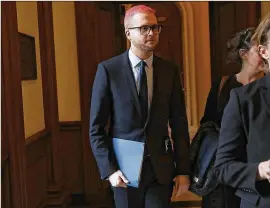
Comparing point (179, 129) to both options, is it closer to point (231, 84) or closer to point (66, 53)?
point (231, 84)

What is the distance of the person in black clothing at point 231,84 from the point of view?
6.19 ft

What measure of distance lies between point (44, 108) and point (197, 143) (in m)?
1.67

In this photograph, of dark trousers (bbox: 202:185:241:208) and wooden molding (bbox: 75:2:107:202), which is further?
wooden molding (bbox: 75:2:107:202)

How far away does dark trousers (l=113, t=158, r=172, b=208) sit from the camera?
1806 mm

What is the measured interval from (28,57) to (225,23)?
2.01m

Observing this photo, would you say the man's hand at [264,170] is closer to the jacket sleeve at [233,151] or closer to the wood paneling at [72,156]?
the jacket sleeve at [233,151]

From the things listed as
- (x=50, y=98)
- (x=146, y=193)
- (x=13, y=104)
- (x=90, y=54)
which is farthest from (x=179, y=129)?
(x=90, y=54)

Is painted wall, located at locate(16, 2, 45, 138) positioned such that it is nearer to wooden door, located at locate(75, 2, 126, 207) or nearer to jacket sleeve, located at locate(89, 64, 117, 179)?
wooden door, located at locate(75, 2, 126, 207)

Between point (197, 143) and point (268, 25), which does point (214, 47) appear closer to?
point (197, 143)

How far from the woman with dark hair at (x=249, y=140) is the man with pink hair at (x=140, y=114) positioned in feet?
2.05

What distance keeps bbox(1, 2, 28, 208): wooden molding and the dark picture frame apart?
0.30 m

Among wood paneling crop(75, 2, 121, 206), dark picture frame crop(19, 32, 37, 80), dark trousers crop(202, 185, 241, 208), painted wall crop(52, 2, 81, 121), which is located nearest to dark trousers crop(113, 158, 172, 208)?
dark trousers crop(202, 185, 241, 208)

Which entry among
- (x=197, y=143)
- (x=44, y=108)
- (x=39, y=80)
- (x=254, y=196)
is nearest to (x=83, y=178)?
(x=44, y=108)

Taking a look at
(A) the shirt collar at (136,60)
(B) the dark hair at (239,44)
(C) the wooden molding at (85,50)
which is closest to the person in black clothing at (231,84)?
(B) the dark hair at (239,44)
